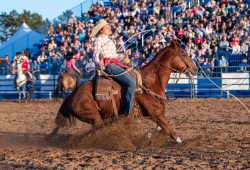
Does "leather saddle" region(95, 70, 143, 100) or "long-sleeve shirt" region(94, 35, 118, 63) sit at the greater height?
"long-sleeve shirt" region(94, 35, 118, 63)

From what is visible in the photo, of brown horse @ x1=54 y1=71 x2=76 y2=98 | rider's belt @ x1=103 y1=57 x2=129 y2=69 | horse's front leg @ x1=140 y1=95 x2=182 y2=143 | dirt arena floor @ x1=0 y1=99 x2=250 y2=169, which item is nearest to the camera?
dirt arena floor @ x1=0 y1=99 x2=250 y2=169

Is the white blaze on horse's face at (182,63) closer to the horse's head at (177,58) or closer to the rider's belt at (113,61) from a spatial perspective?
the horse's head at (177,58)

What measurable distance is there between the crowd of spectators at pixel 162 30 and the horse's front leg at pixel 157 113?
10.8 metres

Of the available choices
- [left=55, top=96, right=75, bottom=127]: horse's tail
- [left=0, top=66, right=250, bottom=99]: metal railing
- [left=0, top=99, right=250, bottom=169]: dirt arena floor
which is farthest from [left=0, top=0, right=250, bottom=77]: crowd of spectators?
[left=55, top=96, right=75, bottom=127]: horse's tail

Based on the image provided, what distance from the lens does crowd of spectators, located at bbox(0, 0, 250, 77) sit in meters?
21.4

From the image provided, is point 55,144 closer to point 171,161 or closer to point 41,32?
point 171,161

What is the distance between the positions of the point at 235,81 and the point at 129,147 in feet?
43.7

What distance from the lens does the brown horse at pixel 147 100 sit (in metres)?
8.55

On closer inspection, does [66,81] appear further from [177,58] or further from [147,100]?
[147,100]

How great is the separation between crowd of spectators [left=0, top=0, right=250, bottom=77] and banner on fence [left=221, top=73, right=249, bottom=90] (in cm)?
43

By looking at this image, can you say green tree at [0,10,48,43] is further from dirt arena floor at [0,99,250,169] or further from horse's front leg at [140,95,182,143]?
horse's front leg at [140,95,182,143]

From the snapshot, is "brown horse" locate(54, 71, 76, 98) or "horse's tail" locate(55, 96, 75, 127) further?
"brown horse" locate(54, 71, 76, 98)

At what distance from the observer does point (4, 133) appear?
11.2 meters

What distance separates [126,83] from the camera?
8.55 meters
